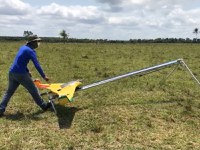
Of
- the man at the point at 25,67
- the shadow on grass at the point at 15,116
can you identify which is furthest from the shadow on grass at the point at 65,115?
the shadow on grass at the point at 15,116

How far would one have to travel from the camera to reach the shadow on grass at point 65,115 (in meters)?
9.39

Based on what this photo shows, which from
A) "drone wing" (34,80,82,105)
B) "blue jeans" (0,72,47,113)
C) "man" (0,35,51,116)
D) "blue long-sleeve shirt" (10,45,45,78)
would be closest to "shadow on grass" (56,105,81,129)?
"drone wing" (34,80,82,105)

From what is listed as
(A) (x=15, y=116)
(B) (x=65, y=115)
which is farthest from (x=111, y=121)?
(A) (x=15, y=116)

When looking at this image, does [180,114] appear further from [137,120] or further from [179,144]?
[179,144]

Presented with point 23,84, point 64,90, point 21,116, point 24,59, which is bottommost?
point 21,116

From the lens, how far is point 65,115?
33.4 ft

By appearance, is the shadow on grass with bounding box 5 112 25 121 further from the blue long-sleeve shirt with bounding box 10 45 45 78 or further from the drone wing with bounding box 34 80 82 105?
the blue long-sleeve shirt with bounding box 10 45 45 78

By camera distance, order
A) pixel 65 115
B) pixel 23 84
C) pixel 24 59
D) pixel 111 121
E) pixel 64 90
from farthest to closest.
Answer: pixel 64 90 < pixel 65 115 < pixel 23 84 < pixel 24 59 < pixel 111 121

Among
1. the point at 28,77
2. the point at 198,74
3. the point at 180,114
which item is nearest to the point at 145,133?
the point at 180,114

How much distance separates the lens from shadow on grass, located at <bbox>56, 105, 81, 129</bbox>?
30.8ft

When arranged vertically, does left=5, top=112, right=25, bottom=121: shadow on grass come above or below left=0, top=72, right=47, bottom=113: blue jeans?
below

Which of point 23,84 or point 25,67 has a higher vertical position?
point 25,67

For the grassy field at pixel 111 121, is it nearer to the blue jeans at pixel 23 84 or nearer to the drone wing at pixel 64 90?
the blue jeans at pixel 23 84

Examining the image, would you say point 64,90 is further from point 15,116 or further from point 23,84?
point 15,116
